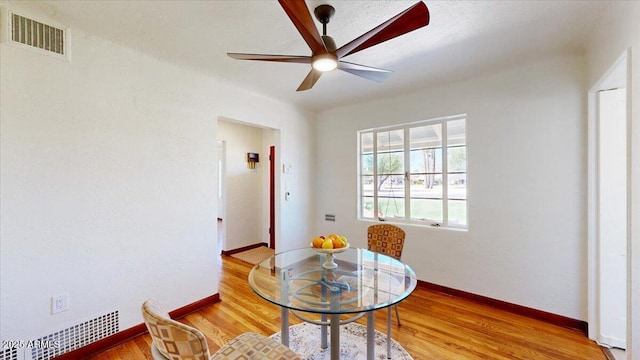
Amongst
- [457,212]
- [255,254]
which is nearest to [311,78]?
[457,212]

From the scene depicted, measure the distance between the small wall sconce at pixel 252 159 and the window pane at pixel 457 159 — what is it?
3.23m

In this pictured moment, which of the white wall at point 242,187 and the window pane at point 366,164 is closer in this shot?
the window pane at point 366,164

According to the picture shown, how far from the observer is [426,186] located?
3.17 meters

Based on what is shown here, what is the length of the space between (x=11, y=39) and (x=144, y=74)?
0.75 meters

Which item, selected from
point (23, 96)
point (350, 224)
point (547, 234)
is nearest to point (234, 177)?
point (350, 224)

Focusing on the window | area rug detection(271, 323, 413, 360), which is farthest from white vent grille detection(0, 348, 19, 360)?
the window

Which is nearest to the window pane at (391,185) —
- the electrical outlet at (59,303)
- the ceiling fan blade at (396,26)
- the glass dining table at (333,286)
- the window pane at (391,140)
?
the window pane at (391,140)

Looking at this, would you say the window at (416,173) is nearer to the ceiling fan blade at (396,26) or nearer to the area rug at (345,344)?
the area rug at (345,344)

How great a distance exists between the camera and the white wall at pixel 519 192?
228 centimetres

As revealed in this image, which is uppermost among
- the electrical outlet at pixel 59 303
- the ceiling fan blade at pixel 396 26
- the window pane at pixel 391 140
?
the ceiling fan blade at pixel 396 26

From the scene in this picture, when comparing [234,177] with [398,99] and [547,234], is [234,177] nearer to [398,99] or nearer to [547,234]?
[398,99]

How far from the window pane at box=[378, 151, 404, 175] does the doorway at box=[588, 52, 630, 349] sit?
5.69 feet

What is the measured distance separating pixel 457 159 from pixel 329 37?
2163 millimetres

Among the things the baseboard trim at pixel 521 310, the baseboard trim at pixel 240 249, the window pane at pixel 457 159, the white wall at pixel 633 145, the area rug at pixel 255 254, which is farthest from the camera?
the baseboard trim at pixel 240 249
